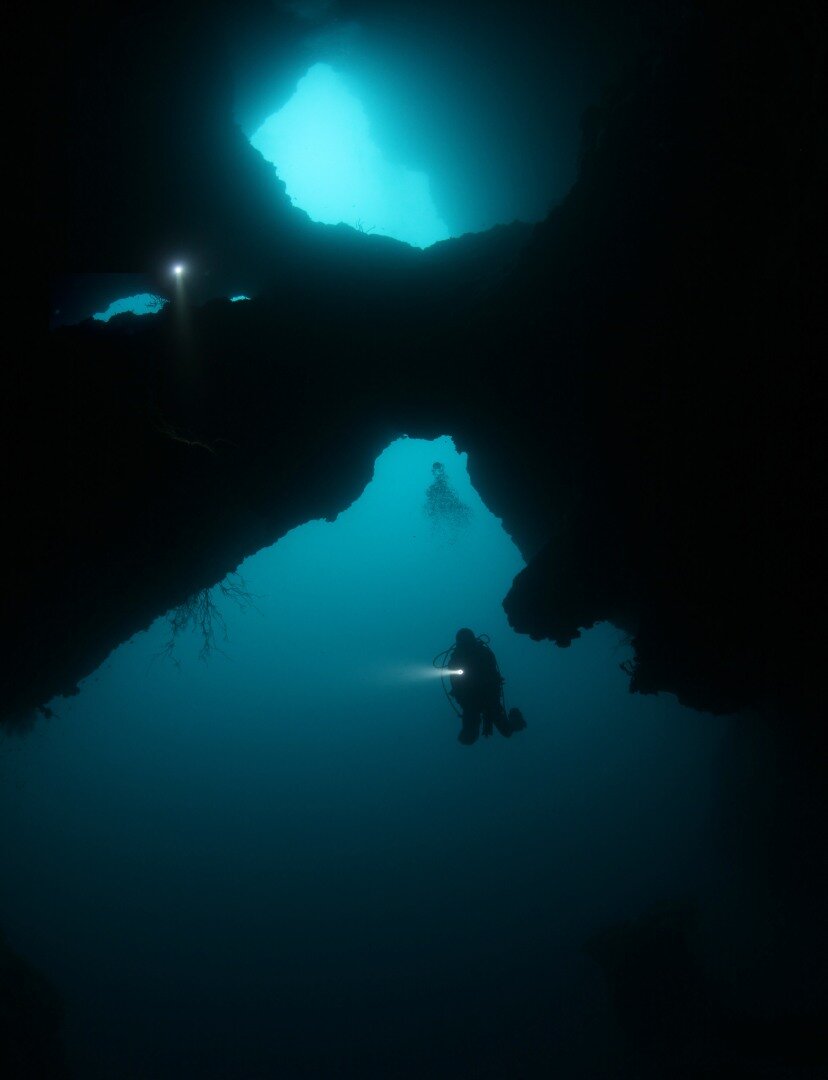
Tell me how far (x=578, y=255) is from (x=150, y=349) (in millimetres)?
7234

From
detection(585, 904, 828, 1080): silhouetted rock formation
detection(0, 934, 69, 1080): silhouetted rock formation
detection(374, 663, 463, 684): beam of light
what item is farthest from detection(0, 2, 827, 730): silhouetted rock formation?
detection(374, 663, 463, 684): beam of light

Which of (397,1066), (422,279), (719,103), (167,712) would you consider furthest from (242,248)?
(167,712)

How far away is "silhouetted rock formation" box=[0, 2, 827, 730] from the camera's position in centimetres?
663

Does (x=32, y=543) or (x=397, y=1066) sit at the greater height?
(x=32, y=543)

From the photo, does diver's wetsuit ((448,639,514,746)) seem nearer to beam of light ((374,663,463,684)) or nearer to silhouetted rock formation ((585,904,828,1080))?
silhouetted rock formation ((585,904,828,1080))

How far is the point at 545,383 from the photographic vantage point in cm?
970

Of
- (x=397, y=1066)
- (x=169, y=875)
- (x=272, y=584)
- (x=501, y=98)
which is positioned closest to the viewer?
(x=501, y=98)

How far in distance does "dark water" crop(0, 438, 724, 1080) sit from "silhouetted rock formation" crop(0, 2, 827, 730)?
213 inches

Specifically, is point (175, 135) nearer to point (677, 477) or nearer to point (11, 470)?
point (11, 470)

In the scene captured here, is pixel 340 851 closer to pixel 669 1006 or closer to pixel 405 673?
pixel 669 1006

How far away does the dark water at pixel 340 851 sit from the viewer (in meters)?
25.1

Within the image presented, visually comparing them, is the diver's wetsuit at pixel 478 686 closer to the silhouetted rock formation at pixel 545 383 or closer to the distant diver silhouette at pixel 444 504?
the silhouetted rock formation at pixel 545 383

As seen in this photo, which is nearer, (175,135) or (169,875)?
(175,135)

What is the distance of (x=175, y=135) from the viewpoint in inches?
473
